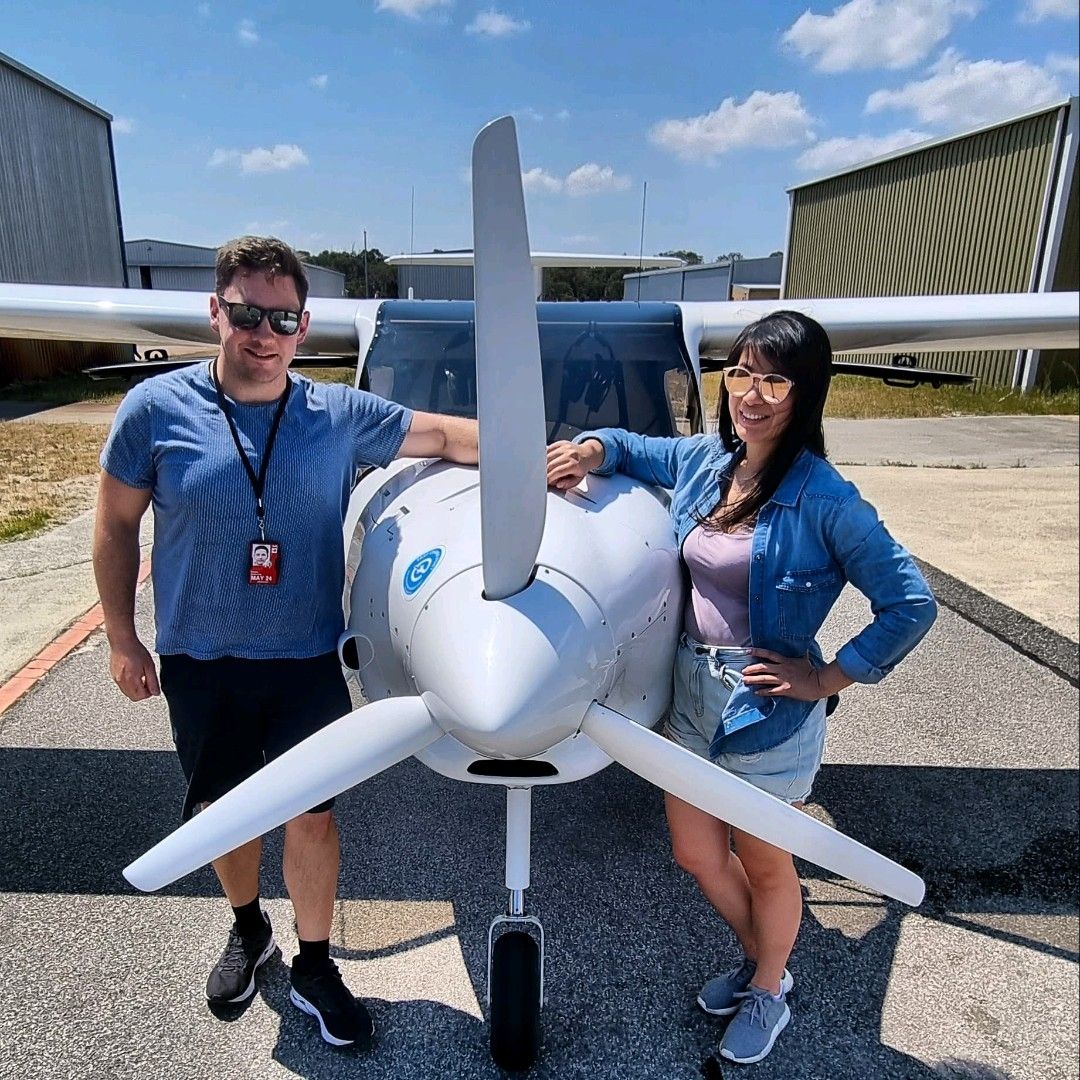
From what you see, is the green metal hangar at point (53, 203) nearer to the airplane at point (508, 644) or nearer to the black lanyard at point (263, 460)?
the black lanyard at point (263, 460)

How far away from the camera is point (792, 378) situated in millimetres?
1878

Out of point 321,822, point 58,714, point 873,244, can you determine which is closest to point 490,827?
point 321,822

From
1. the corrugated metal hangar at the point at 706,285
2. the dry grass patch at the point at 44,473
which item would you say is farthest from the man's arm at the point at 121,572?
the corrugated metal hangar at the point at 706,285

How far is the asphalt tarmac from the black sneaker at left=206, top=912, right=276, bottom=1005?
5 centimetres

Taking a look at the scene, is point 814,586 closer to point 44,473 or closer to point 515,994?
point 515,994

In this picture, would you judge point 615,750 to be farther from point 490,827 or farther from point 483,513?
point 490,827

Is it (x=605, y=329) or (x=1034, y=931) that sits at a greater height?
(x=605, y=329)

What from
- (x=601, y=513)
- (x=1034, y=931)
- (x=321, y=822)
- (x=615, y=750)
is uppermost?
(x=601, y=513)

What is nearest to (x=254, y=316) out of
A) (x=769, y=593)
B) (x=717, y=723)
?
(x=769, y=593)

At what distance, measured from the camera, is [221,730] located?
2.13 metres

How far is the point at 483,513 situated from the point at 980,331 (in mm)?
3617

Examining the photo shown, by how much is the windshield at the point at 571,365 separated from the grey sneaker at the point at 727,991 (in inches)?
75.2

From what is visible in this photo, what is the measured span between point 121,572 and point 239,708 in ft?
1.54

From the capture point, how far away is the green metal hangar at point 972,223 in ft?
57.3
